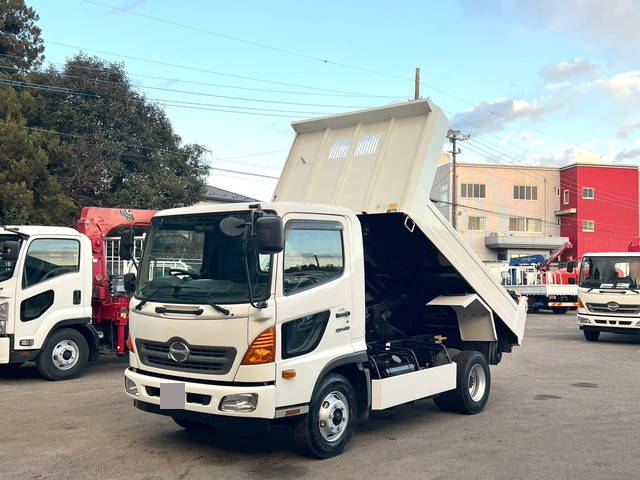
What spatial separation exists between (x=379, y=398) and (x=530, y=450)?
1.56 metres

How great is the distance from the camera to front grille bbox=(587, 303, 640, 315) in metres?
16.1

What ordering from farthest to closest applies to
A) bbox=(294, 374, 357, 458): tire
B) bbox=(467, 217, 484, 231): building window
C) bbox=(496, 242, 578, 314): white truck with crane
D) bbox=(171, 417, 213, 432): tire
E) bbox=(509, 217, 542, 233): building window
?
bbox=(509, 217, 542, 233): building window, bbox=(467, 217, 484, 231): building window, bbox=(496, 242, 578, 314): white truck with crane, bbox=(171, 417, 213, 432): tire, bbox=(294, 374, 357, 458): tire

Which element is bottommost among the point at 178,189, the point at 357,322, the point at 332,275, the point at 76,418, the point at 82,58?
the point at 76,418

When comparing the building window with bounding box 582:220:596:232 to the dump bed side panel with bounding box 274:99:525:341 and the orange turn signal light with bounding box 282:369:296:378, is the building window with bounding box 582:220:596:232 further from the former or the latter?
the orange turn signal light with bounding box 282:369:296:378

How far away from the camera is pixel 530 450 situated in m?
6.49

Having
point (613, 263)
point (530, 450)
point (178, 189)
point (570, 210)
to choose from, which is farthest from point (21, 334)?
point (570, 210)

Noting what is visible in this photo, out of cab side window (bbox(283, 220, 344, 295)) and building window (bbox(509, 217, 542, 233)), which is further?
building window (bbox(509, 217, 542, 233))

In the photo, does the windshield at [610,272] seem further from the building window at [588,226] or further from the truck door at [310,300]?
→ the building window at [588,226]

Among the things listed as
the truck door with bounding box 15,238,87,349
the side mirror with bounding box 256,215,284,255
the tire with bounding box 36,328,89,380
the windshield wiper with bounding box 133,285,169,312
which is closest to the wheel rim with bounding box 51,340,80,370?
the tire with bounding box 36,328,89,380

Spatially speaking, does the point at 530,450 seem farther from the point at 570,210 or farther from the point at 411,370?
the point at 570,210

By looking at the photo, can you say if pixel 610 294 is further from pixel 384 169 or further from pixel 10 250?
pixel 10 250

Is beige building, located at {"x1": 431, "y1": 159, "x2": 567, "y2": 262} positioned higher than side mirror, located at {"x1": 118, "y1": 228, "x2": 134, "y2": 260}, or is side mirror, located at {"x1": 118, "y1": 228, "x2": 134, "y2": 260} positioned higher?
beige building, located at {"x1": 431, "y1": 159, "x2": 567, "y2": 262}

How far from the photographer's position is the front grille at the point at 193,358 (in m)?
5.59

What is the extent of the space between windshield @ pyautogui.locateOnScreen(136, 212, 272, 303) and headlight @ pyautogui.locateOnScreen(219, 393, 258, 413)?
79 centimetres
